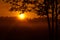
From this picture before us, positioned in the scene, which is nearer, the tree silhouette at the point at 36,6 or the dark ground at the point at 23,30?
the tree silhouette at the point at 36,6

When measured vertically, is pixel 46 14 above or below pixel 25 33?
below

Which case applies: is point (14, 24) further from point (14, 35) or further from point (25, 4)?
point (25, 4)

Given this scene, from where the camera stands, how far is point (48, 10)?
277 inches

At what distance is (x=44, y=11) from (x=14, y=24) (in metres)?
11.1

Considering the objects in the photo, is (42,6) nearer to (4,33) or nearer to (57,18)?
(57,18)

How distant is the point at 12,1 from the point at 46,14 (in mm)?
956

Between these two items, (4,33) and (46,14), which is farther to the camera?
(4,33)

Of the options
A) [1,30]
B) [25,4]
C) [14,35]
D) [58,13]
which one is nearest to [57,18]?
Answer: [58,13]

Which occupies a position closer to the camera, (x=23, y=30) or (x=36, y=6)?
(x=36, y=6)

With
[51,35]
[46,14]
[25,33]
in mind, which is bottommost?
[51,35]

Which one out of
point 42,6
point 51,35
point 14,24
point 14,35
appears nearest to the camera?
point 42,6

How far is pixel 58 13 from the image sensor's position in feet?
23.0

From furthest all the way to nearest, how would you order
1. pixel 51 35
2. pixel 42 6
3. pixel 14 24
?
pixel 14 24 < pixel 51 35 < pixel 42 6

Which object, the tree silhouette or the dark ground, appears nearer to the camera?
the tree silhouette
